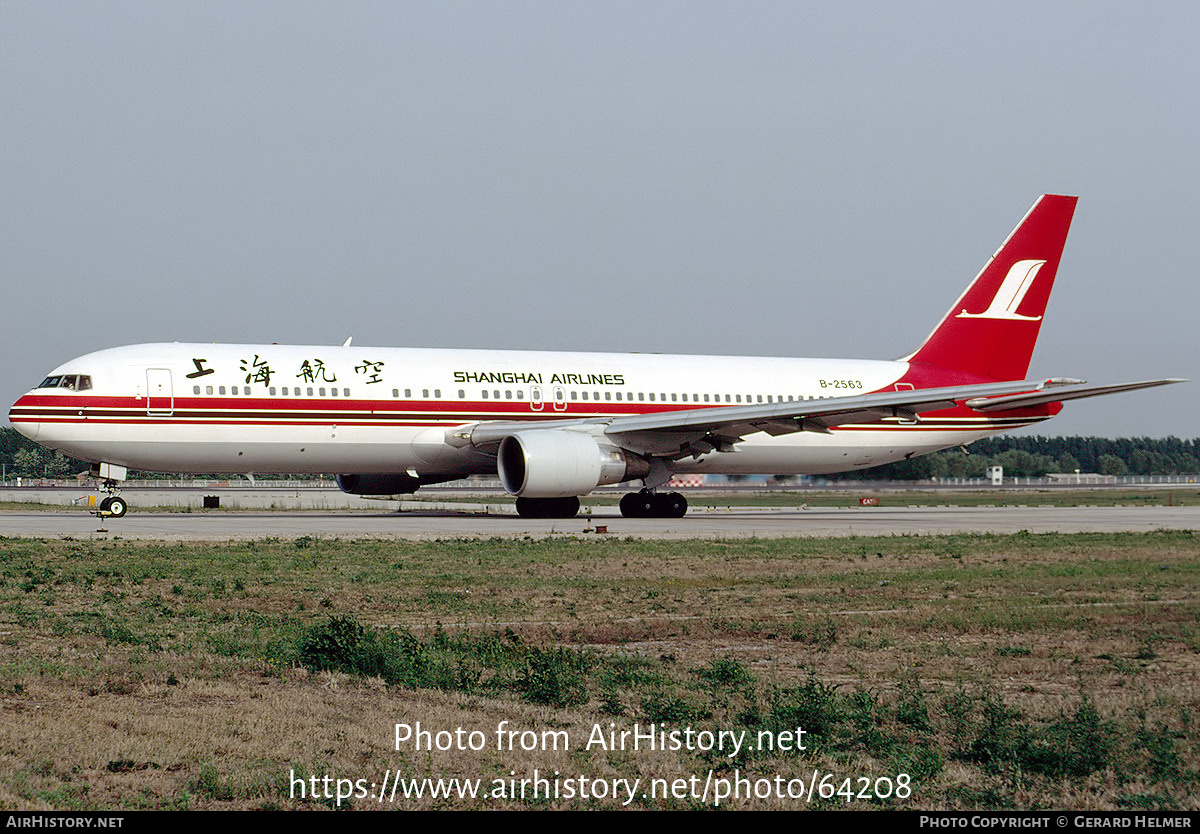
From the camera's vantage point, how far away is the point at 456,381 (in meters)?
31.8

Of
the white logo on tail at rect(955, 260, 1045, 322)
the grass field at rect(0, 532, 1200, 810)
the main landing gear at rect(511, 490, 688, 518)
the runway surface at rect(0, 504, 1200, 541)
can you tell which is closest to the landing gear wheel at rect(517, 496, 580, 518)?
the main landing gear at rect(511, 490, 688, 518)

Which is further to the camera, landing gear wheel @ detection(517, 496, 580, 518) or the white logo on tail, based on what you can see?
the white logo on tail

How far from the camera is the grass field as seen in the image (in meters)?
6.34

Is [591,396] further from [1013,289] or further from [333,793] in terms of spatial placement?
[333,793]

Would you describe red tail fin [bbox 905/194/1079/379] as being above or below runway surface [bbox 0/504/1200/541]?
above

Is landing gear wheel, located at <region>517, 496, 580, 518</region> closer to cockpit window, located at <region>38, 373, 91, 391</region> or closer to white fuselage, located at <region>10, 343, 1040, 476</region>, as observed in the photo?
white fuselage, located at <region>10, 343, 1040, 476</region>

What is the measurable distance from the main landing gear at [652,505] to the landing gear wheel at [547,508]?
4.53 feet

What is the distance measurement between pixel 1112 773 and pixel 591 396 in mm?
27229

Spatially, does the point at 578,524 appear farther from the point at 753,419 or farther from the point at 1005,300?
the point at 1005,300

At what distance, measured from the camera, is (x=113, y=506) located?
29.3 meters

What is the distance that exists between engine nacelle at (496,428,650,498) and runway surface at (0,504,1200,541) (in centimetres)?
88

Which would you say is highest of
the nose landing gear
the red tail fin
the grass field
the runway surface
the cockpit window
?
the red tail fin

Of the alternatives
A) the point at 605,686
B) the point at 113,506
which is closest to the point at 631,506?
the point at 113,506

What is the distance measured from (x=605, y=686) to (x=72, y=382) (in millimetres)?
23435
